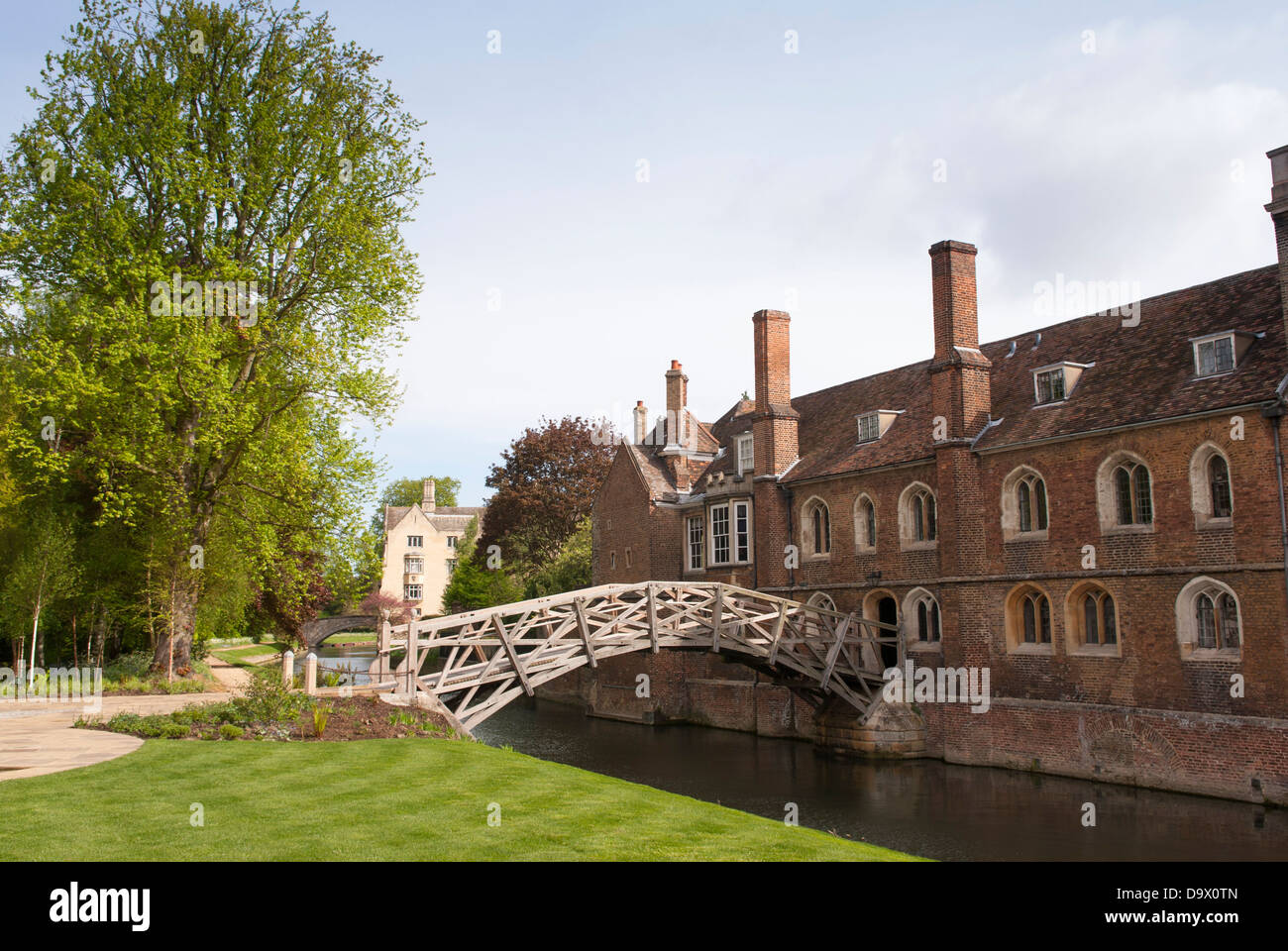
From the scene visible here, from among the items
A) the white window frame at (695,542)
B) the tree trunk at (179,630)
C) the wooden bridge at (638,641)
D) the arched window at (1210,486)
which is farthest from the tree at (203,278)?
the arched window at (1210,486)

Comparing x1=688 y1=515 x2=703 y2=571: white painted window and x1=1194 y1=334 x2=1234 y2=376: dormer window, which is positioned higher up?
x1=1194 y1=334 x2=1234 y2=376: dormer window

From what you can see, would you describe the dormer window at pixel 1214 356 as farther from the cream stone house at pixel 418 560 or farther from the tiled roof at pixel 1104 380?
the cream stone house at pixel 418 560

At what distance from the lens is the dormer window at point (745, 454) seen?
1304 inches

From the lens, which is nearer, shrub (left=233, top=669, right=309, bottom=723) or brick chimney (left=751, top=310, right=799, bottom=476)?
shrub (left=233, top=669, right=309, bottom=723)

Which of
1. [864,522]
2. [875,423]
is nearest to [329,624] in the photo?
[864,522]

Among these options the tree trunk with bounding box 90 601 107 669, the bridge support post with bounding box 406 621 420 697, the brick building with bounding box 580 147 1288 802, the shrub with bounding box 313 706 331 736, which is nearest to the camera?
the shrub with bounding box 313 706 331 736

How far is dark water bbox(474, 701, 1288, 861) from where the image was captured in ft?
52.4

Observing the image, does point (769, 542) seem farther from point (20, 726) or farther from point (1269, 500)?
point (20, 726)

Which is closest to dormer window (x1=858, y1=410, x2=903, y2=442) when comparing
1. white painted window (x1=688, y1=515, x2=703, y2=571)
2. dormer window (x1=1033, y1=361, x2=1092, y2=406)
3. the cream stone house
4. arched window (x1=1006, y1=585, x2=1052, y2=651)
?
dormer window (x1=1033, y1=361, x2=1092, y2=406)

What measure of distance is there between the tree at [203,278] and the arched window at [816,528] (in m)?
13.1

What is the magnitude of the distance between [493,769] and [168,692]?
12.2 metres

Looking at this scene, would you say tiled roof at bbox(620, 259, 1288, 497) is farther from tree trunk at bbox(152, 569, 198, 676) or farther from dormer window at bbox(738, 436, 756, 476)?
tree trunk at bbox(152, 569, 198, 676)

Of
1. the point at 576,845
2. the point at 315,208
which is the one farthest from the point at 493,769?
the point at 315,208

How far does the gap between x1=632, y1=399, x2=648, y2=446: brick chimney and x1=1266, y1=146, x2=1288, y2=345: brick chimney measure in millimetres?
25973
